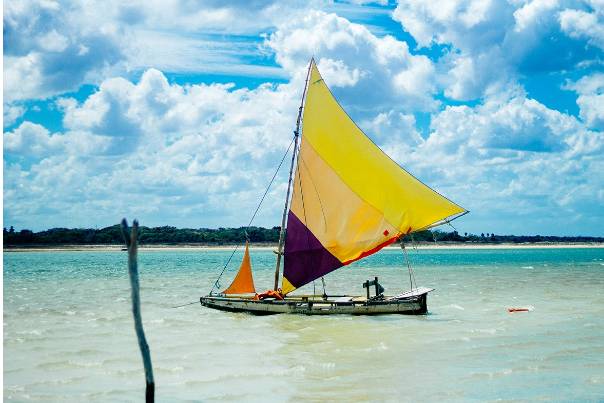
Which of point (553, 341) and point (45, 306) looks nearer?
point (553, 341)

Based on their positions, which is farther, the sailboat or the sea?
the sailboat

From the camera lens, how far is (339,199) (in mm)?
28828

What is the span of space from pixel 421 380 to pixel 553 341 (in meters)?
7.35

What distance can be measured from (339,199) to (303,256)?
9.55ft

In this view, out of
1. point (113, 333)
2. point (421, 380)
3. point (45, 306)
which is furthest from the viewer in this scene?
point (45, 306)

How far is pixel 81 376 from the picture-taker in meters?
17.2

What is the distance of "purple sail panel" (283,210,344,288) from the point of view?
92.8 ft

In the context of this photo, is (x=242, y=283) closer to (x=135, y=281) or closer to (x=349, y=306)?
(x=349, y=306)

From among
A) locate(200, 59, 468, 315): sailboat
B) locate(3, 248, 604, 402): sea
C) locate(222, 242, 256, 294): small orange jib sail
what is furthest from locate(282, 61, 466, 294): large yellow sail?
locate(3, 248, 604, 402): sea

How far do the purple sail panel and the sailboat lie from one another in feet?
0.14

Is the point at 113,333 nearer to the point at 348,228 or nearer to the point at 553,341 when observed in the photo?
the point at 348,228

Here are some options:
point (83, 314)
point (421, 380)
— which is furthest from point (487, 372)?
point (83, 314)

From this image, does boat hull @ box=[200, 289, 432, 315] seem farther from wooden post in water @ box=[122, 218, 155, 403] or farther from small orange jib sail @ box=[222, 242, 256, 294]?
wooden post in water @ box=[122, 218, 155, 403]

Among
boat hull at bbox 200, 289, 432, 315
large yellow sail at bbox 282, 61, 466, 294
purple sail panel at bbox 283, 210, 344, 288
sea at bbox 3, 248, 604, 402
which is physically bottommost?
sea at bbox 3, 248, 604, 402
